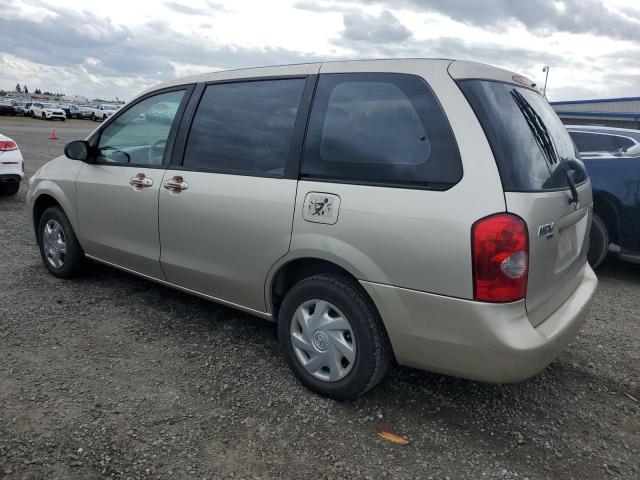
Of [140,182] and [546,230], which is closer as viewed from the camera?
[546,230]

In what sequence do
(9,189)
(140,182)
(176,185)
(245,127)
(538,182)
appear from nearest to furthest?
(538,182) < (245,127) < (176,185) < (140,182) < (9,189)

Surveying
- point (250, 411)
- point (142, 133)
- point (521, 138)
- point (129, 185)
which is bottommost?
point (250, 411)

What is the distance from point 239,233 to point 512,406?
6.04 ft

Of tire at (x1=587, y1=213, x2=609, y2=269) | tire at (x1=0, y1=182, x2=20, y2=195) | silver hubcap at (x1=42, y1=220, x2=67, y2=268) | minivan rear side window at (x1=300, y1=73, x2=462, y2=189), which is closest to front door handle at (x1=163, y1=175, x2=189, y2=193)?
minivan rear side window at (x1=300, y1=73, x2=462, y2=189)

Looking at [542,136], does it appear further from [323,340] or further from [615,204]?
[615,204]

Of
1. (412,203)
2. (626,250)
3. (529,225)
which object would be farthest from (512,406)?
(626,250)

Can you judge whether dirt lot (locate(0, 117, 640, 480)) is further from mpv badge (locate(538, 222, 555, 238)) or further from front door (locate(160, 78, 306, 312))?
mpv badge (locate(538, 222, 555, 238))

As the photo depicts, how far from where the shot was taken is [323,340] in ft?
Result: 9.46

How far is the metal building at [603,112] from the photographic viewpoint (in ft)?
93.0

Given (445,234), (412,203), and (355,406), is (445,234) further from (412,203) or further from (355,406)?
(355,406)

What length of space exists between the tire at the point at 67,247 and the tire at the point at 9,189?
461 cm

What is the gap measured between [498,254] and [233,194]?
1582 mm

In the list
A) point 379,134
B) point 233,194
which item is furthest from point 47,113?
point 379,134

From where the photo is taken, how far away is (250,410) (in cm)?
286
